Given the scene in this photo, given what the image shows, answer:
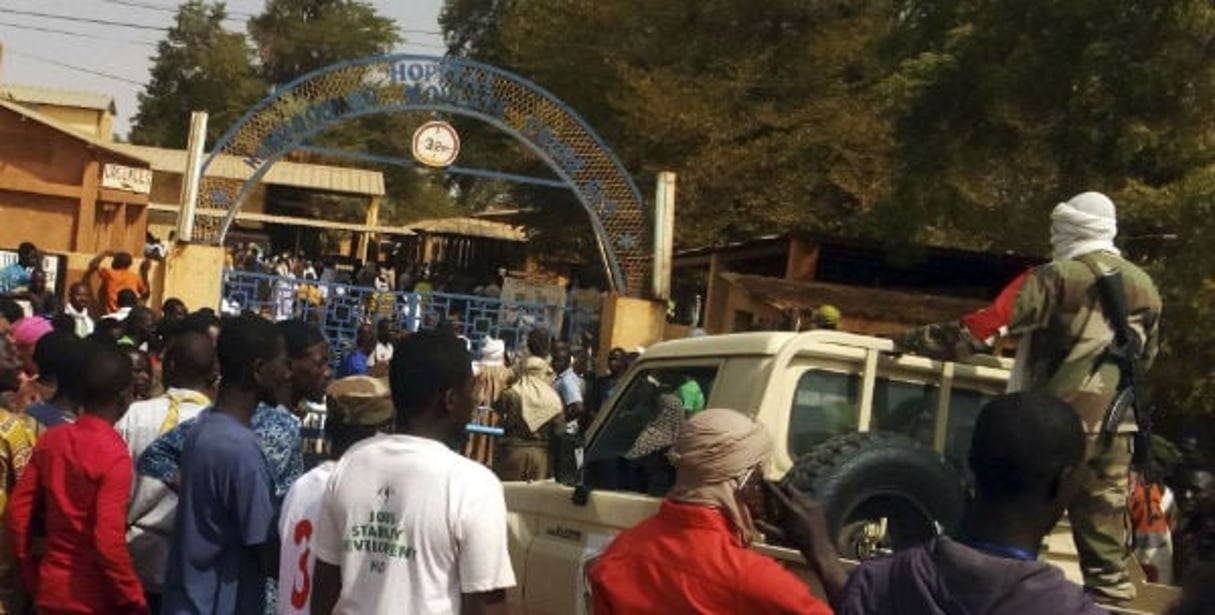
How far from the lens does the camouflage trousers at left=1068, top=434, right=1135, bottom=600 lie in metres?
5.40

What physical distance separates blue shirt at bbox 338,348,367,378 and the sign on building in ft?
48.8

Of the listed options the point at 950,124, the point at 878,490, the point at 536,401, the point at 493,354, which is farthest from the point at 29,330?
the point at 950,124

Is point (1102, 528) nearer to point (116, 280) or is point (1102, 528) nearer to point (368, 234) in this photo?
point (116, 280)

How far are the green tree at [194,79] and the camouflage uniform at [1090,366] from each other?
184 ft

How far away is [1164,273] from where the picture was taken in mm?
13547

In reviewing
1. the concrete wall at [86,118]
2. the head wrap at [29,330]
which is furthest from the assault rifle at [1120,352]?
the concrete wall at [86,118]

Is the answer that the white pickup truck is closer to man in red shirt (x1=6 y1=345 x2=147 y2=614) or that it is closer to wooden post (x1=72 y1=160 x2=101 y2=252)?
man in red shirt (x1=6 y1=345 x2=147 y2=614)

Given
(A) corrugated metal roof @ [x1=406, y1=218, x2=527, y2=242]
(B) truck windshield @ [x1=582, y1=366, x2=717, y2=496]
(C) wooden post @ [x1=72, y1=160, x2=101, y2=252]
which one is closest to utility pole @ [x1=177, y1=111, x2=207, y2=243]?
(C) wooden post @ [x1=72, y1=160, x2=101, y2=252]

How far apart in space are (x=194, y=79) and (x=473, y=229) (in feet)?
68.7

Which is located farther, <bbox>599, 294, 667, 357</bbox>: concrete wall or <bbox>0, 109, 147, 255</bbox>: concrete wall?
<bbox>0, 109, 147, 255</bbox>: concrete wall

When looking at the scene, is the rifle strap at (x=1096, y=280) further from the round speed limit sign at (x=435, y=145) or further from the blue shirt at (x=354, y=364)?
the round speed limit sign at (x=435, y=145)

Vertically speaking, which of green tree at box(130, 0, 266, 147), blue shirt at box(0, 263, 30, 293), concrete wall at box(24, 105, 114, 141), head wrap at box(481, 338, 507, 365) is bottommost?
head wrap at box(481, 338, 507, 365)

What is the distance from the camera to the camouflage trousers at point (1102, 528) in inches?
213

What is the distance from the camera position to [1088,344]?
559 centimetres
